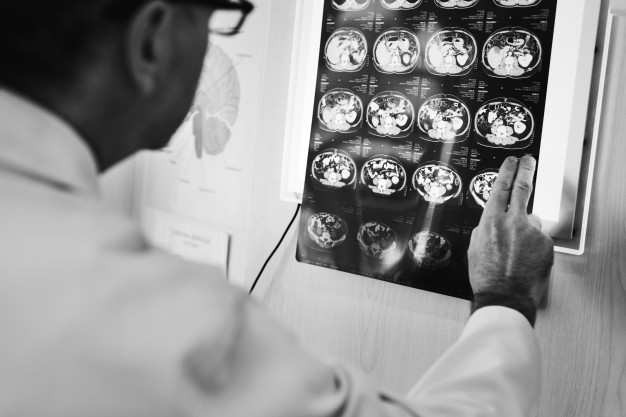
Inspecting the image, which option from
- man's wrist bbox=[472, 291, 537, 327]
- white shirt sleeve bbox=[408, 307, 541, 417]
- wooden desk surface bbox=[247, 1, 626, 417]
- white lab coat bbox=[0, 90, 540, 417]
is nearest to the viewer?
white lab coat bbox=[0, 90, 540, 417]

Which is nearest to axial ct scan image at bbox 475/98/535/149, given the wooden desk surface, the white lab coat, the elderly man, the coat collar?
the wooden desk surface

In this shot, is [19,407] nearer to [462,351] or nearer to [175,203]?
[462,351]

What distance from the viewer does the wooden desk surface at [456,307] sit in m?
0.94

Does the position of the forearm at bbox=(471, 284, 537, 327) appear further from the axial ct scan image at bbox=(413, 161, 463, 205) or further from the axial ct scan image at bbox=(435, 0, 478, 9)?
the axial ct scan image at bbox=(435, 0, 478, 9)

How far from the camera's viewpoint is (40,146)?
52 centimetres

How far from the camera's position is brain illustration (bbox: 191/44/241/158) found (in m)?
1.44

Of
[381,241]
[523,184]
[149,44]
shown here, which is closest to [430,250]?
[381,241]

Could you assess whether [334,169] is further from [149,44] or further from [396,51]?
[149,44]

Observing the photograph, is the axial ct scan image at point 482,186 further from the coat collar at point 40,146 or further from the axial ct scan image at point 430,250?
the coat collar at point 40,146

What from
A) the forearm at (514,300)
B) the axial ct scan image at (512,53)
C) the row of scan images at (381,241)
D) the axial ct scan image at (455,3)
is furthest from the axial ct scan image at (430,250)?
the axial ct scan image at (455,3)

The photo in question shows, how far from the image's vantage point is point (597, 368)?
953 mm

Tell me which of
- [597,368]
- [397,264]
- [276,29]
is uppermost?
[276,29]

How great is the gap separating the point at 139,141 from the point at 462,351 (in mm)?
510

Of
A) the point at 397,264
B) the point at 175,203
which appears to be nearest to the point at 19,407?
the point at 397,264
